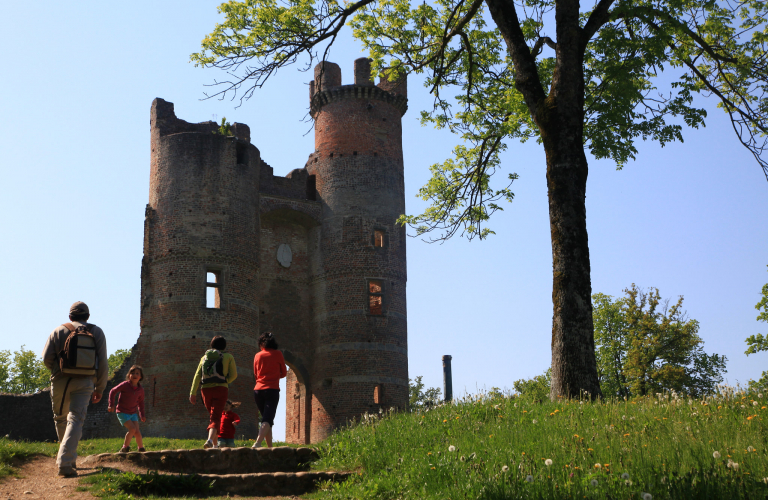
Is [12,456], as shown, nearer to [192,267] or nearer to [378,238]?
[192,267]

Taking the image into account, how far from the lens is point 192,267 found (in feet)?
85.4

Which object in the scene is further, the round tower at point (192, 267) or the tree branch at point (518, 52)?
the round tower at point (192, 267)

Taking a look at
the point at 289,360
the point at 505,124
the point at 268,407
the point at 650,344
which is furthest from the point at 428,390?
the point at 268,407

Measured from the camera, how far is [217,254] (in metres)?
26.4

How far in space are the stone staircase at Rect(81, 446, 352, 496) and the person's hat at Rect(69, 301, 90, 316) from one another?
220 centimetres

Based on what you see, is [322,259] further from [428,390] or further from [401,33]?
[428,390]

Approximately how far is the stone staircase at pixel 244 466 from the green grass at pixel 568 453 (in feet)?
1.21

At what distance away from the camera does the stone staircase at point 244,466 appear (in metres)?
9.11

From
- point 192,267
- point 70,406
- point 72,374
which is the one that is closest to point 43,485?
point 70,406

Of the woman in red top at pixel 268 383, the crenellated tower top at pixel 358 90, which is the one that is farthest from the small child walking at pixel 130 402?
the crenellated tower top at pixel 358 90

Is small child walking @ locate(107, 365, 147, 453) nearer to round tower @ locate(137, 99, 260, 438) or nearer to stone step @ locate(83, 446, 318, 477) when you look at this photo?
stone step @ locate(83, 446, 318, 477)

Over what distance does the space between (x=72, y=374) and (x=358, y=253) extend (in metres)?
21.5

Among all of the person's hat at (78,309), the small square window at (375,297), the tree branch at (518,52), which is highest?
the tree branch at (518,52)

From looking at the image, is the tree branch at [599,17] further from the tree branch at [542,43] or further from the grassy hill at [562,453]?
the grassy hill at [562,453]
